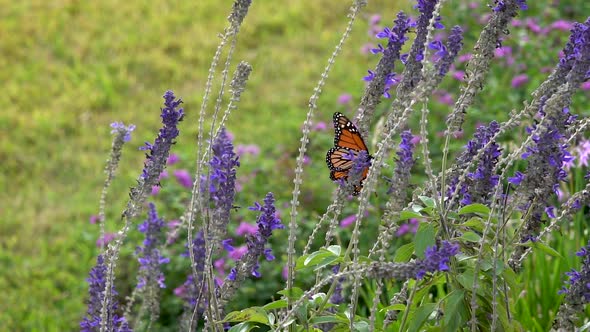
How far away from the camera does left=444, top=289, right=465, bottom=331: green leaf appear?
2020 mm

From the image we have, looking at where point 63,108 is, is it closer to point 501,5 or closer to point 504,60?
point 504,60

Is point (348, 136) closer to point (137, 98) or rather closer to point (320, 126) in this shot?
point (320, 126)

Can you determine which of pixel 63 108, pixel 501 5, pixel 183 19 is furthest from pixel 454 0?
pixel 501 5

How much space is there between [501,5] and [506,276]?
26.3 inches

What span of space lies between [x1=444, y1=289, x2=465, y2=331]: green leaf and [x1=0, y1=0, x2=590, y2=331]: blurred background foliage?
1.74 meters

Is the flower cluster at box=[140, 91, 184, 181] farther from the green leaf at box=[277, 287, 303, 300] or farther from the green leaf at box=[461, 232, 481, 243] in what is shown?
the green leaf at box=[461, 232, 481, 243]

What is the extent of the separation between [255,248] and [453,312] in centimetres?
55

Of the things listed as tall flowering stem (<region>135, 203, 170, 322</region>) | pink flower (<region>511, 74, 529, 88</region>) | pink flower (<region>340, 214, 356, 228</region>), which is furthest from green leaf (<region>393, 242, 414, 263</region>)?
pink flower (<region>511, 74, 529, 88</region>)

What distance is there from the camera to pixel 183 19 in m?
8.97

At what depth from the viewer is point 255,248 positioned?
2283mm

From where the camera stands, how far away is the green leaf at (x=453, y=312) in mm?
2020

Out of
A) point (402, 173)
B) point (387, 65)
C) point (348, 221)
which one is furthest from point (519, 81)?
point (402, 173)

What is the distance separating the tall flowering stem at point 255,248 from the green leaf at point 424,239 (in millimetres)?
383

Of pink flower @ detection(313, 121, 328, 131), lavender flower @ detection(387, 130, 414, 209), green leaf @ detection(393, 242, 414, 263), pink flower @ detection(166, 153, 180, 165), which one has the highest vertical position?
pink flower @ detection(313, 121, 328, 131)
